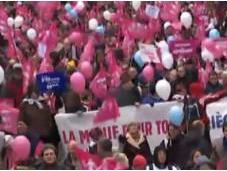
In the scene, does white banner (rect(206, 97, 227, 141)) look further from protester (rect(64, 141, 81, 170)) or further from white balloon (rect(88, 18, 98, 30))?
white balloon (rect(88, 18, 98, 30))

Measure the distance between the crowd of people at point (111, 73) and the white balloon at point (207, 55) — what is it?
17 mm

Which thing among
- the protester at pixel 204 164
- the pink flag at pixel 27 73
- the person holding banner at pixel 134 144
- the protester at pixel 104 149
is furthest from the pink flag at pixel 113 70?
the protester at pixel 204 164

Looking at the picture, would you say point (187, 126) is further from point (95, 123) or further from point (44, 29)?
point (44, 29)

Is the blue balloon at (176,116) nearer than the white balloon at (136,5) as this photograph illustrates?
Yes

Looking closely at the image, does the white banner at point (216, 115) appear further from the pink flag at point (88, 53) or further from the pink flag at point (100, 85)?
the pink flag at point (88, 53)

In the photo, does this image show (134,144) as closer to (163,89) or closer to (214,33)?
(163,89)

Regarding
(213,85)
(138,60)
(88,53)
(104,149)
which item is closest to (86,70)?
(138,60)

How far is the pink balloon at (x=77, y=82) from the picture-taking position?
12987 mm

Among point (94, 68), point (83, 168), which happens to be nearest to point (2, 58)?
point (94, 68)

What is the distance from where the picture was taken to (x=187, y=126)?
11.6 m

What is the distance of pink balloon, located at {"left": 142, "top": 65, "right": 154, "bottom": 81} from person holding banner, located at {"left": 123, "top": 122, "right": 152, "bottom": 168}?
2.52 m

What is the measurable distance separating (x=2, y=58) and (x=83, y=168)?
6.33 m

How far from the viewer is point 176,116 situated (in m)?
11.8

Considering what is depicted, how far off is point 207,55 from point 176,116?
3.28 meters
